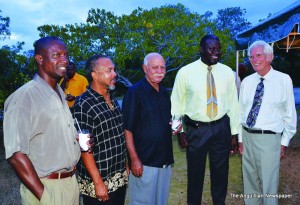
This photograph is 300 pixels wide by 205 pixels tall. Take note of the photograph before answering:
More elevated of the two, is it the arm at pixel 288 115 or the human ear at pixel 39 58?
the human ear at pixel 39 58

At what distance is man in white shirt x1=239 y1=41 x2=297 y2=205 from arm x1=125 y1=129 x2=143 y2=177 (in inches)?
62.6

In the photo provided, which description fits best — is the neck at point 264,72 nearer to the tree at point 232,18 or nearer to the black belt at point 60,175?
the black belt at point 60,175

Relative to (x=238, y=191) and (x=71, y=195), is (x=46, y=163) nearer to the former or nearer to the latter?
(x=71, y=195)

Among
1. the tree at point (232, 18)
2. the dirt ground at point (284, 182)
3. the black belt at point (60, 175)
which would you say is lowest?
the dirt ground at point (284, 182)

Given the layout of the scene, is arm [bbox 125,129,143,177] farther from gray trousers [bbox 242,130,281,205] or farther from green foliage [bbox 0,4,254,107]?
green foliage [bbox 0,4,254,107]

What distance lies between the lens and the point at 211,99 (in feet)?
12.7

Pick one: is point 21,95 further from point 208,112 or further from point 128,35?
point 128,35

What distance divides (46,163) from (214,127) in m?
2.38

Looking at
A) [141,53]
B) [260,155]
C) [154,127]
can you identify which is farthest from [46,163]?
[141,53]

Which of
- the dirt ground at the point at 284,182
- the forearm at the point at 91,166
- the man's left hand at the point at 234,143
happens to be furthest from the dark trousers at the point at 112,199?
the dirt ground at the point at 284,182

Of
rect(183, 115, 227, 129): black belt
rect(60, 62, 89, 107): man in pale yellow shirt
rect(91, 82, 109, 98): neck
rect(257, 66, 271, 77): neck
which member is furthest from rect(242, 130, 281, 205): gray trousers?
rect(60, 62, 89, 107): man in pale yellow shirt

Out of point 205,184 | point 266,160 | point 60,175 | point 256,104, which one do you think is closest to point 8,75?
point 205,184

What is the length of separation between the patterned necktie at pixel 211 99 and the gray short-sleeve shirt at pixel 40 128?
6.84 feet

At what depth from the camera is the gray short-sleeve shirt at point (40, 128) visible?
190 cm
